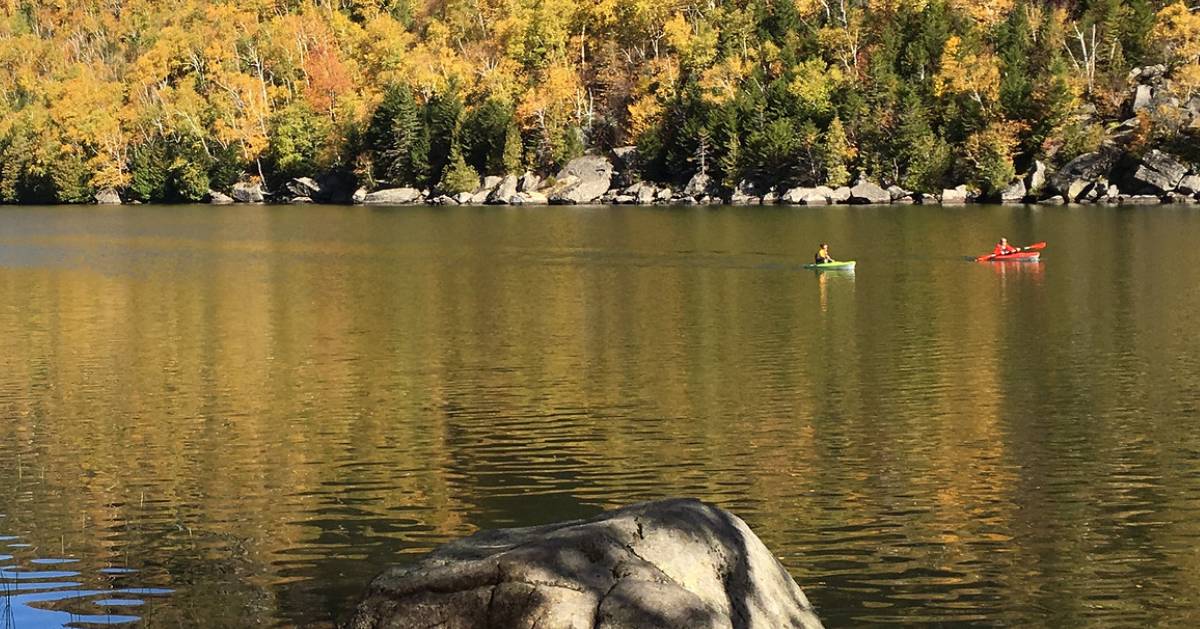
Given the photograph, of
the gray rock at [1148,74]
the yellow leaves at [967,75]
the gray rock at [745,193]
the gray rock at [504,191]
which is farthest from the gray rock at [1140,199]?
the gray rock at [504,191]

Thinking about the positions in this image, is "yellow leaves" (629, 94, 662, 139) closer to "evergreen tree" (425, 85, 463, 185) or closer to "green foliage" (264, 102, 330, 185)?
"evergreen tree" (425, 85, 463, 185)

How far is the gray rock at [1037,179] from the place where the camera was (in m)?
118

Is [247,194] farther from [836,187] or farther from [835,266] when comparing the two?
[835,266]

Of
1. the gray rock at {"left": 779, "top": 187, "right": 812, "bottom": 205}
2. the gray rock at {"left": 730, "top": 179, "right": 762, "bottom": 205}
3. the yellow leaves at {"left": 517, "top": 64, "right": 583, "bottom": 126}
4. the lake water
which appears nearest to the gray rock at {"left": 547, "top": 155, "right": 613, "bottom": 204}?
the yellow leaves at {"left": 517, "top": 64, "right": 583, "bottom": 126}

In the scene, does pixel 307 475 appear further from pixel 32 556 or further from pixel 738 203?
pixel 738 203

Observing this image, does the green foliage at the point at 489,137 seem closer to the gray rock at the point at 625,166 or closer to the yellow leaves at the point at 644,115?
the gray rock at the point at 625,166

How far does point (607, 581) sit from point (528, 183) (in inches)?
5304

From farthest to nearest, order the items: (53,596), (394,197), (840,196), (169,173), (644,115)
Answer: (169,173) < (644,115) < (394,197) < (840,196) < (53,596)

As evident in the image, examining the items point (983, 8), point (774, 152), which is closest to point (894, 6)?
point (983, 8)

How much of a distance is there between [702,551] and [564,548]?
1188 mm

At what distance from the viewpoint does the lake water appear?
1650 centimetres

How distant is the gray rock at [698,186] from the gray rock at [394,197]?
102ft

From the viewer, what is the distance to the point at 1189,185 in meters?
108

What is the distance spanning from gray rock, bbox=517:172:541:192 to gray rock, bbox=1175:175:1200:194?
2505 inches
